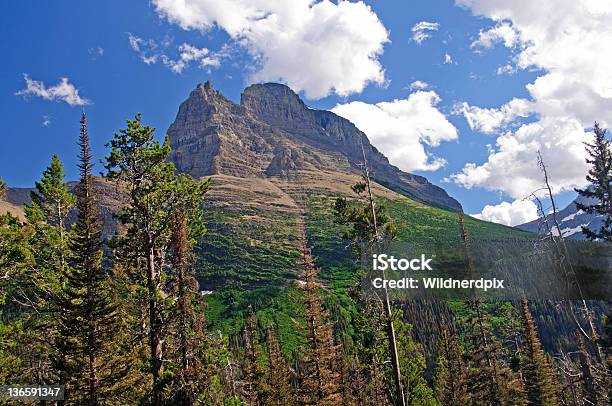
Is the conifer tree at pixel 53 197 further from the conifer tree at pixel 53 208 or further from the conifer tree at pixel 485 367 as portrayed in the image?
the conifer tree at pixel 485 367

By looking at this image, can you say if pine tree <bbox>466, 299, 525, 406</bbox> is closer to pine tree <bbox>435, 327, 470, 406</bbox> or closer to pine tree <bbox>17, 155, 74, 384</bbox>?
pine tree <bbox>435, 327, 470, 406</bbox>

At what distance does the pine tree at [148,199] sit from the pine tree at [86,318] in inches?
280

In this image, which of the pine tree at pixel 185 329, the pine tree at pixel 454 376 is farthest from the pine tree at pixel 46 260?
the pine tree at pixel 454 376

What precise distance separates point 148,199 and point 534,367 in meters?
44.0

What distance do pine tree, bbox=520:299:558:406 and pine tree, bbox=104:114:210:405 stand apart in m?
39.2

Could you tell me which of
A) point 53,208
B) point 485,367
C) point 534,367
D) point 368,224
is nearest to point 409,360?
point 368,224

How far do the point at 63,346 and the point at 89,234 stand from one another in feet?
19.8

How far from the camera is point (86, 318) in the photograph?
24.2 metres

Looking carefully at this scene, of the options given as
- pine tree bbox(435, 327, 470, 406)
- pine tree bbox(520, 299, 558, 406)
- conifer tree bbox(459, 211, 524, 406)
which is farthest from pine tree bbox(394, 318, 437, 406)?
pine tree bbox(520, 299, 558, 406)

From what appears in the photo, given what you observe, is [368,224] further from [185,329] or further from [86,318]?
[86,318]

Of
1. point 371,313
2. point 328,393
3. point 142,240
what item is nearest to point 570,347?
point 328,393

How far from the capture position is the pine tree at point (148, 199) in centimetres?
1809

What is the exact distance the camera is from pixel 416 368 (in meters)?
23.6

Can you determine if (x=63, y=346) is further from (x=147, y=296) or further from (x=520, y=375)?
(x=520, y=375)
